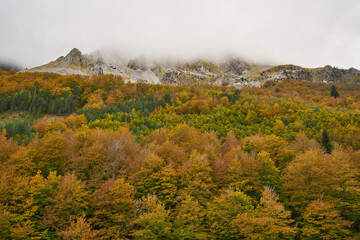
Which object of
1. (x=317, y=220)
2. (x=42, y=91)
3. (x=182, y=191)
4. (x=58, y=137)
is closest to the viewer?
(x=317, y=220)

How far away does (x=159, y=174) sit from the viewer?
41094 millimetres

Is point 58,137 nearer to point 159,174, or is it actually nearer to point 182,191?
point 159,174

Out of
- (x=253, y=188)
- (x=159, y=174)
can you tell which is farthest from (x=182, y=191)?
(x=253, y=188)

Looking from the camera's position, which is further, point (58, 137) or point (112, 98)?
point (112, 98)

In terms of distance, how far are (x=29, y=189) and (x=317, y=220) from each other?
1872 inches

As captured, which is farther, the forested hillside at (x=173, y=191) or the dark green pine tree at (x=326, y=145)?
the dark green pine tree at (x=326, y=145)

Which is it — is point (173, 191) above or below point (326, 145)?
below

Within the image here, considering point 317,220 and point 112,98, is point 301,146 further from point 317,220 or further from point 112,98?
point 112,98

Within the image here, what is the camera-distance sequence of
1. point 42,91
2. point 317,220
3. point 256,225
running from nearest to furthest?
point 256,225 → point 317,220 → point 42,91

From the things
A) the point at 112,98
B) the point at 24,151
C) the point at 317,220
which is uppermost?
the point at 112,98

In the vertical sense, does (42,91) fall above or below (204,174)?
above

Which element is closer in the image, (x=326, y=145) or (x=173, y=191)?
(x=173, y=191)

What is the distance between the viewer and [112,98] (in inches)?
5330

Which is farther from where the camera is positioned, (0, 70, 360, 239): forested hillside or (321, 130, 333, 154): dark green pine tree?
(321, 130, 333, 154): dark green pine tree
